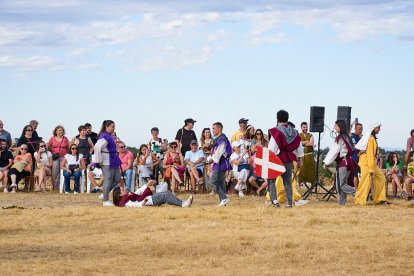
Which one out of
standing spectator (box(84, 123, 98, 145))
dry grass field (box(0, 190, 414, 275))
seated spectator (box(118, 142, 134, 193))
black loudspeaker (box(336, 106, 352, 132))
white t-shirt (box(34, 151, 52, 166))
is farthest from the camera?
standing spectator (box(84, 123, 98, 145))

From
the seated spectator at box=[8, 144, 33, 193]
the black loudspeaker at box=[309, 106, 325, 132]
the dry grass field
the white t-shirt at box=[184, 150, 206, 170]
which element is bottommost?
the dry grass field

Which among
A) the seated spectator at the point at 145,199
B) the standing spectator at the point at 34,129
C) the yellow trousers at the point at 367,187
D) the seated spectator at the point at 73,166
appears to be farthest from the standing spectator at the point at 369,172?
the standing spectator at the point at 34,129

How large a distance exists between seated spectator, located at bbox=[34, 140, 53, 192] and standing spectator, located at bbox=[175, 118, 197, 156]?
3224 millimetres

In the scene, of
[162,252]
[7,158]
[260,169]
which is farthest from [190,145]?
[162,252]

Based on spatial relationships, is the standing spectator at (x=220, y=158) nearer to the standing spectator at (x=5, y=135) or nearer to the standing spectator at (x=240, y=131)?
the standing spectator at (x=240, y=131)

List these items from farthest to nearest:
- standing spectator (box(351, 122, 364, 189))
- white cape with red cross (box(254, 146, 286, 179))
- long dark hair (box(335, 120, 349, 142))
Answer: standing spectator (box(351, 122, 364, 189)) < long dark hair (box(335, 120, 349, 142)) < white cape with red cross (box(254, 146, 286, 179))

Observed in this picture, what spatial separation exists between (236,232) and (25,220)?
4.33m

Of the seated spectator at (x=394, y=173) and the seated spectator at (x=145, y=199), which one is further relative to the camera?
the seated spectator at (x=394, y=173)

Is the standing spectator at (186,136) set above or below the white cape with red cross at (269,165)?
above

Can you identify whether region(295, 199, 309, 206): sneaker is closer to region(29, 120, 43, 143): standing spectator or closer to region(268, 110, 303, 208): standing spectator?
region(268, 110, 303, 208): standing spectator

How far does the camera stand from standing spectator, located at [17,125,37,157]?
1100 inches

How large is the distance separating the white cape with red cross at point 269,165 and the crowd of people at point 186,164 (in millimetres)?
879

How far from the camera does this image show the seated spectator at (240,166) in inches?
1039

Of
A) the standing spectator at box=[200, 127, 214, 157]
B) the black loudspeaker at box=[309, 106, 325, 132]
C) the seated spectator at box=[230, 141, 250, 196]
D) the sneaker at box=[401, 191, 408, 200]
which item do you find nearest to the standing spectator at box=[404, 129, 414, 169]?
the sneaker at box=[401, 191, 408, 200]
